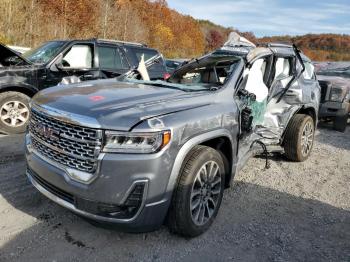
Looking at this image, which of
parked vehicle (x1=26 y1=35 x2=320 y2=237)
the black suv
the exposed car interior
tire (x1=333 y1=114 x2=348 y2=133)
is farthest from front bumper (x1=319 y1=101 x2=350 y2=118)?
parked vehicle (x1=26 y1=35 x2=320 y2=237)

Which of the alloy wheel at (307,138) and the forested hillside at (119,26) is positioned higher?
the forested hillside at (119,26)

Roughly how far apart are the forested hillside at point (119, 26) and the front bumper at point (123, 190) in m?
3.50

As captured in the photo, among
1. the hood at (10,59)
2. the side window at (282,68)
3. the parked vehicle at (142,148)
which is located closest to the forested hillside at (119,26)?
the side window at (282,68)

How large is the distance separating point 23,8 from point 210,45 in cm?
4143

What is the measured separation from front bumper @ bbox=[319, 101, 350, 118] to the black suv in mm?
4124

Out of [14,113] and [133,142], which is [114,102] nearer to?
[133,142]

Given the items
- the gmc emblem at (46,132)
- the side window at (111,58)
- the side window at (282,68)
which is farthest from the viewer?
the side window at (111,58)

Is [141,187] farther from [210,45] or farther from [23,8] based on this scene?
[210,45]

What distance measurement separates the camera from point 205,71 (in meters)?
4.99

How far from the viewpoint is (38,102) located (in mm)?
3443

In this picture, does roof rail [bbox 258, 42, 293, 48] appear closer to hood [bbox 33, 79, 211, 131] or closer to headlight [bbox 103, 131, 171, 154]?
hood [bbox 33, 79, 211, 131]

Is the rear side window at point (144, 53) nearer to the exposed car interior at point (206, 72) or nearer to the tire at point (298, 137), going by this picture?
the exposed car interior at point (206, 72)

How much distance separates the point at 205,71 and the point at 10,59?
11.7 ft

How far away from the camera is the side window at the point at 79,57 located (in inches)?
274
